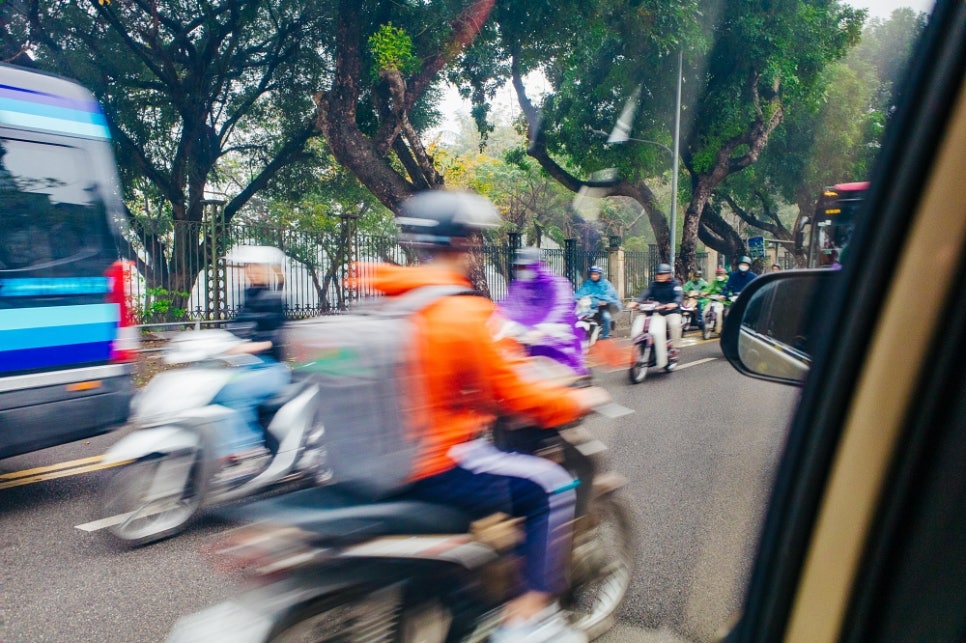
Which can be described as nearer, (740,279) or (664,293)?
(740,279)

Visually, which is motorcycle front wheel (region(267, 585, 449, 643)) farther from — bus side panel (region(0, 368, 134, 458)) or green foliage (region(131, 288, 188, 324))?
green foliage (region(131, 288, 188, 324))

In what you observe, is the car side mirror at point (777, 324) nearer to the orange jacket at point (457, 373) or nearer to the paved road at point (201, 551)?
the paved road at point (201, 551)

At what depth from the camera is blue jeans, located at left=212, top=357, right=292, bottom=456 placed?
13.8 feet

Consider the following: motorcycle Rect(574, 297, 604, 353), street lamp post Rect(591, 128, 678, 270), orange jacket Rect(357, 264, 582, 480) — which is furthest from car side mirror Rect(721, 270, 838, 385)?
street lamp post Rect(591, 128, 678, 270)

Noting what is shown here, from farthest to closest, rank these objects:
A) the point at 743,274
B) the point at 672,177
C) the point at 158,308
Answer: the point at 672,177 < the point at 158,308 < the point at 743,274

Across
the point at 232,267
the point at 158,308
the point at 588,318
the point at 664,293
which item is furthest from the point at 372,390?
the point at 158,308

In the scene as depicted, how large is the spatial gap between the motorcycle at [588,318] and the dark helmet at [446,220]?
27.8ft

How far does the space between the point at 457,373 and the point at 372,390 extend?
0.84 ft

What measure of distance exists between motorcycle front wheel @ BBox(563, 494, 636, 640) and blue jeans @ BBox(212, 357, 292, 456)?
7.38 feet

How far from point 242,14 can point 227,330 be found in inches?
504

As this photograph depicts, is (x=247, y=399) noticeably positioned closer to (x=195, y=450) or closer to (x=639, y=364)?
(x=195, y=450)

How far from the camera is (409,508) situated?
2182 mm

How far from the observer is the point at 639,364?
9117 mm

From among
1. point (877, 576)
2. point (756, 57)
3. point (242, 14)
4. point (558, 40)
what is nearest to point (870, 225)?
point (877, 576)
